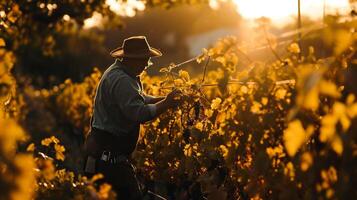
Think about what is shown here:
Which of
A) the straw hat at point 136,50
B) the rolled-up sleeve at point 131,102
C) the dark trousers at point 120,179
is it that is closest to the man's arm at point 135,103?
the rolled-up sleeve at point 131,102

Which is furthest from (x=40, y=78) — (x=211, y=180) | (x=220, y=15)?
(x=220, y=15)

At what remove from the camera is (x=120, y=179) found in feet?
21.4

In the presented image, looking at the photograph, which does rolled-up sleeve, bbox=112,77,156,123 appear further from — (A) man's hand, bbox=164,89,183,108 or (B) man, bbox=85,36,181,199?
(A) man's hand, bbox=164,89,183,108

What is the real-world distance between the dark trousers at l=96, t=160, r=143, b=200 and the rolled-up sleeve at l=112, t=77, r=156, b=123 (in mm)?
517

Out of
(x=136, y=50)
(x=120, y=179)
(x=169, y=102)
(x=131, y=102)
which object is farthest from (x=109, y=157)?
(x=136, y=50)

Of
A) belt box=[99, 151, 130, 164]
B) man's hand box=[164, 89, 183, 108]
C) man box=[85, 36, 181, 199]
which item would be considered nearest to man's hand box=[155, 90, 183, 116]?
man's hand box=[164, 89, 183, 108]

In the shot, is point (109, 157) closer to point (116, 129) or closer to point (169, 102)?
point (116, 129)

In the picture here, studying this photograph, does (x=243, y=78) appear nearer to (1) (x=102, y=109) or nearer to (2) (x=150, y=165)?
(1) (x=102, y=109)

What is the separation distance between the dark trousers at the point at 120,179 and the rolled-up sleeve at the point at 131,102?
517mm

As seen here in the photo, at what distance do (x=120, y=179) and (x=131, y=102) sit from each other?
725 mm

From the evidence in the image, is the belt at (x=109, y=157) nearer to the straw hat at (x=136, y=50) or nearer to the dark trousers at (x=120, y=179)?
the dark trousers at (x=120, y=179)

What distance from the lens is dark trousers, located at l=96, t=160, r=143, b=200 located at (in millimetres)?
6516

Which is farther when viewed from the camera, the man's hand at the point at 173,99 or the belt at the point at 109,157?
the belt at the point at 109,157

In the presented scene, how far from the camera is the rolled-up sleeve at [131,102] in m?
6.10
